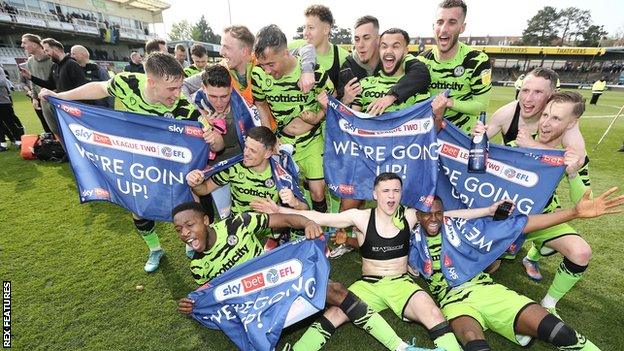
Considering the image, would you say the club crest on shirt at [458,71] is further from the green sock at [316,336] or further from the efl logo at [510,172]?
the green sock at [316,336]

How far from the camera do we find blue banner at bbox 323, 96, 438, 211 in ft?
12.5

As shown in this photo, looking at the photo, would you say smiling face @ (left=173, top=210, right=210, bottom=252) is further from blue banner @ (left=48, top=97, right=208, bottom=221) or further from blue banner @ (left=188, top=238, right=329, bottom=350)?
blue banner @ (left=48, top=97, right=208, bottom=221)

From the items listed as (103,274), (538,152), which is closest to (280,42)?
(538,152)

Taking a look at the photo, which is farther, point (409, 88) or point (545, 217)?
point (409, 88)

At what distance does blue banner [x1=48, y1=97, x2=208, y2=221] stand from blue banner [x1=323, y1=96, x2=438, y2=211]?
5.30ft

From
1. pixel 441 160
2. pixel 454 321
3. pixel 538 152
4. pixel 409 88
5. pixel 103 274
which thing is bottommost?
pixel 103 274

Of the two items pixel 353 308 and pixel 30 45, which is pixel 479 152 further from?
pixel 30 45

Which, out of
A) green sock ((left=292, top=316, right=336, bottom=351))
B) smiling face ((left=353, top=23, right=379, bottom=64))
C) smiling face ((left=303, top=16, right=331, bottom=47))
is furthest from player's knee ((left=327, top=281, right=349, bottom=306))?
smiling face ((left=303, top=16, right=331, bottom=47))

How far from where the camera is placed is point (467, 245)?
3352mm

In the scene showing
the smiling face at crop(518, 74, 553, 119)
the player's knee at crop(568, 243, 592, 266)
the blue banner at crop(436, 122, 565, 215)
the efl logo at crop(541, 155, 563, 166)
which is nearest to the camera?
the player's knee at crop(568, 243, 592, 266)

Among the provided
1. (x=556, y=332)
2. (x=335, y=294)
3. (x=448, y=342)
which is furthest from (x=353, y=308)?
(x=556, y=332)

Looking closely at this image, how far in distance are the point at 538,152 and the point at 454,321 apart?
1.91 meters

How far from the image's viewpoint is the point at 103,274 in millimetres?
4277

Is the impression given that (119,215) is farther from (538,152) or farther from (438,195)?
(538,152)
